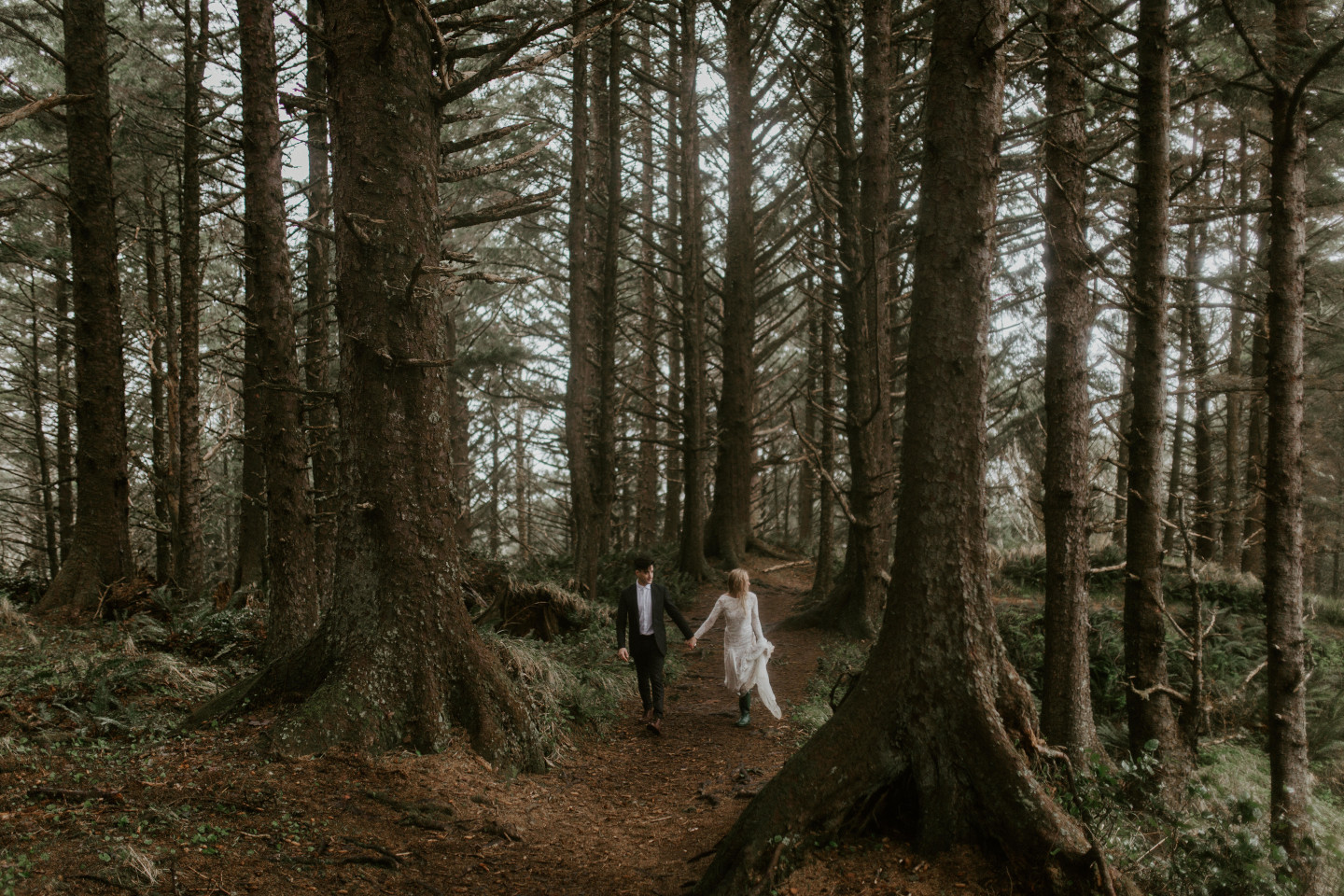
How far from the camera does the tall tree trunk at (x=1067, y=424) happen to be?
6586 mm

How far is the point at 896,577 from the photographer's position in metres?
4.67

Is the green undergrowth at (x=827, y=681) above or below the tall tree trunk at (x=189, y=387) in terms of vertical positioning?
below

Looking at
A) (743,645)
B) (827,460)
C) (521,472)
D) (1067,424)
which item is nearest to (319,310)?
(743,645)

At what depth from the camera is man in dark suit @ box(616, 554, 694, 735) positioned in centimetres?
830

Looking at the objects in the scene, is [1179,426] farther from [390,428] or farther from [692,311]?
[390,428]

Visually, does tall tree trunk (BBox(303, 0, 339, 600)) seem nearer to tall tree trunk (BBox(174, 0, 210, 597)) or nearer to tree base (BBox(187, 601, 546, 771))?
tall tree trunk (BBox(174, 0, 210, 597))

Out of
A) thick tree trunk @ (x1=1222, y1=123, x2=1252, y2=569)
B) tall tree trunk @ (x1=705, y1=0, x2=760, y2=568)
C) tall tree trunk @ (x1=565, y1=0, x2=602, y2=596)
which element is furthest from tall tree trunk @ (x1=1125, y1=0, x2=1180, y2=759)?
thick tree trunk @ (x1=1222, y1=123, x2=1252, y2=569)

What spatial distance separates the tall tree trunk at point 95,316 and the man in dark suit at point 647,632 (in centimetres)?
590

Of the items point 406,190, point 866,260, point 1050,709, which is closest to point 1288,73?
point 866,260

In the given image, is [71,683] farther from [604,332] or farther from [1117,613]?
[1117,613]

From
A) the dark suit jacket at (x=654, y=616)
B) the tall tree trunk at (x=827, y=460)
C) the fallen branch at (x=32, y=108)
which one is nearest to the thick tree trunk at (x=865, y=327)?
the tall tree trunk at (x=827, y=460)

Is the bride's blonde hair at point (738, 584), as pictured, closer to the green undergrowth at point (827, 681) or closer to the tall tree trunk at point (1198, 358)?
the green undergrowth at point (827, 681)

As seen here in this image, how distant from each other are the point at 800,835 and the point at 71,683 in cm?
546

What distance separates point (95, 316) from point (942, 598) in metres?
9.84
